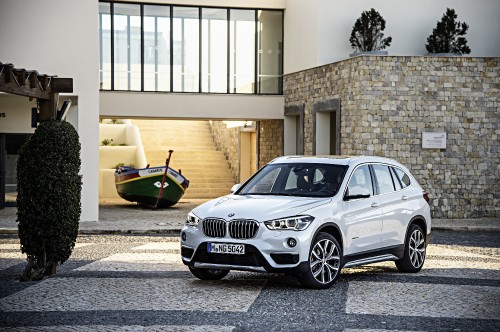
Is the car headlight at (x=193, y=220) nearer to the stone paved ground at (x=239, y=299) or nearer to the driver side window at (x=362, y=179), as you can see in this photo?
the stone paved ground at (x=239, y=299)

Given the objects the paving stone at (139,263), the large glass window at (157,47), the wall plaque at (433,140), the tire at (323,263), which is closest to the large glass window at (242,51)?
the large glass window at (157,47)

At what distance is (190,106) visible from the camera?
3216cm

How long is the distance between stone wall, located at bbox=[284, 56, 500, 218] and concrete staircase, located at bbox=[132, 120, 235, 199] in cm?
1310

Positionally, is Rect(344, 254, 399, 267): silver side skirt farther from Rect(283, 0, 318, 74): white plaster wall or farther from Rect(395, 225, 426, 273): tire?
Rect(283, 0, 318, 74): white plaster wall

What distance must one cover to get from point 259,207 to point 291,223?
19.8 inches

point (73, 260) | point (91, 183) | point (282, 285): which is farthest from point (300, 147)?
point (282, 285)

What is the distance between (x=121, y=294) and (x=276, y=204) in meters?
2.23

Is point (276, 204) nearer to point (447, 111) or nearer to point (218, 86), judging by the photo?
point (447, 111)

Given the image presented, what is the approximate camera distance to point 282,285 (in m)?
12.4

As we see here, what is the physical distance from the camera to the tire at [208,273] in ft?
41.3

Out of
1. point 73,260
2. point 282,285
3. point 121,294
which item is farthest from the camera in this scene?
point 73,260

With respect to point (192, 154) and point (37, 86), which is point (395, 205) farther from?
point (192, 154)

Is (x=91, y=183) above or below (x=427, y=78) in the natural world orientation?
below

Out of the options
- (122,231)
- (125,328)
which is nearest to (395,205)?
(125,328)
